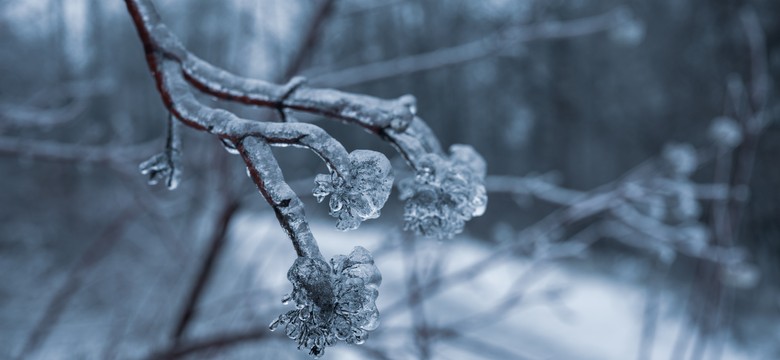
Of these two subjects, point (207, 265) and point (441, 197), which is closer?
point (441, 197)

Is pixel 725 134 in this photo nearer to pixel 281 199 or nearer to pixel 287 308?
pixel 287 308

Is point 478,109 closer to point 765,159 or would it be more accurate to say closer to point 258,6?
point 765,159

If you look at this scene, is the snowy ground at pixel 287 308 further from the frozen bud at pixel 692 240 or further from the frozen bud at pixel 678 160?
the frozen bud at pixel 678 160

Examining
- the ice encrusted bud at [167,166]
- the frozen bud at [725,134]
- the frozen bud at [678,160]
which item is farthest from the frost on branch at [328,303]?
the frozen bud at [725,134]

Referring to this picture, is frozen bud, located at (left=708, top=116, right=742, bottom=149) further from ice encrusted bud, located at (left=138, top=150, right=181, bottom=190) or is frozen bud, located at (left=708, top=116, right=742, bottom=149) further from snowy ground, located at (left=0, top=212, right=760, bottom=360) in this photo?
ice encrusted bud, located at (left=138, top=150, right=181, bottom=190)

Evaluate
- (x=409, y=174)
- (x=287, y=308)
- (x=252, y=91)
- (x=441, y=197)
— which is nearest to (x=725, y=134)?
(x=409, y=174)

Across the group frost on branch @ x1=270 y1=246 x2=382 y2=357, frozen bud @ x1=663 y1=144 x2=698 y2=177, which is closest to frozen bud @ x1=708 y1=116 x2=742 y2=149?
frozen bud @ x1=663 y1=144 x2=698 y2=177

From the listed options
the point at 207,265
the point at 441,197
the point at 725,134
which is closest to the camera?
the point at 441,197
